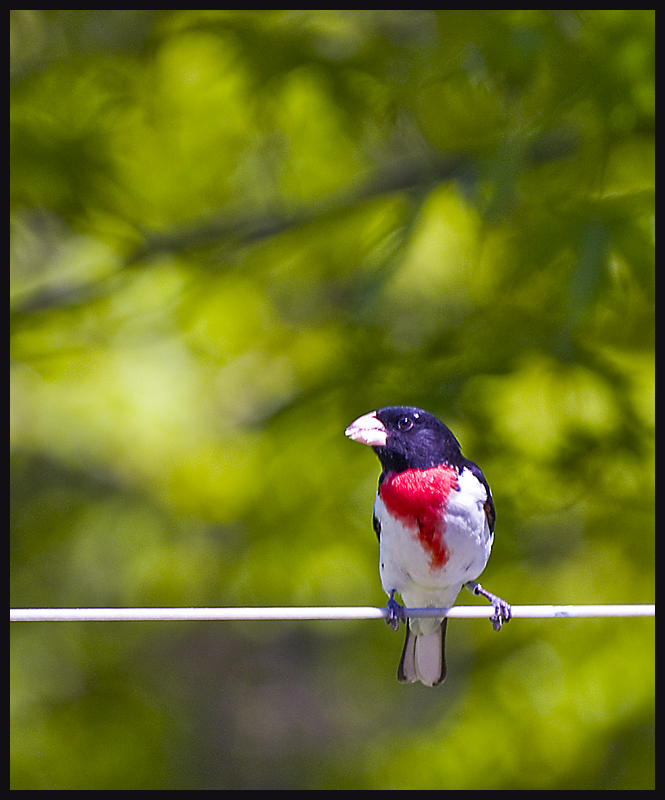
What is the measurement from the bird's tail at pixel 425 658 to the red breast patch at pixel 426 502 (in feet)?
1.38

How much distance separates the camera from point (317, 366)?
11.0ft

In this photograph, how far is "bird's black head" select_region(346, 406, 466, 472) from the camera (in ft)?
7.63

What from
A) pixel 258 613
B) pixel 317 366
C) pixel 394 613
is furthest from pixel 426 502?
pixel 317 366

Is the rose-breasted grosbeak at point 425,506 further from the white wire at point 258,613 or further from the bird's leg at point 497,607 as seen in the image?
the white wire at point 258,613

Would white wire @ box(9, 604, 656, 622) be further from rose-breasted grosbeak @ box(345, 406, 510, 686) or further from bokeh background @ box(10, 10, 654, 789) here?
bokeh background @ box(10, 10, 654, 789)

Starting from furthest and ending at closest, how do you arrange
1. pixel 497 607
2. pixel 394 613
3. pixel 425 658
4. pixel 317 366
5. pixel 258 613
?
pixel 317 366
pixel 425 658
pixel 394 613
pixel 497 607
pixel 258 613

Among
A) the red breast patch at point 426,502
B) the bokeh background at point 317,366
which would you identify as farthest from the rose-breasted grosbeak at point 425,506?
the bokeh background at point 317,366

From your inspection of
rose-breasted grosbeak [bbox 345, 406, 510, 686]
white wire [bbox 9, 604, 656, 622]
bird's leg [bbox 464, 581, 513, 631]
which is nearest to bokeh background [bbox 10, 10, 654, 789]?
bird's leg [bbox 464, 581, 513, 631]

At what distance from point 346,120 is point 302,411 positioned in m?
1.21

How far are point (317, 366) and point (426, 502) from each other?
1.20 meters

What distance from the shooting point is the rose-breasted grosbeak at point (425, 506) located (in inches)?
89.7

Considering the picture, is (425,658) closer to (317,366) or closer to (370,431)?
(370,431)

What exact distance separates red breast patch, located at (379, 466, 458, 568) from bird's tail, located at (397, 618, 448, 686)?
420 mm

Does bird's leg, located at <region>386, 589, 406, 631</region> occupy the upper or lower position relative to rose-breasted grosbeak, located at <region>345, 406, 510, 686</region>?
lower
